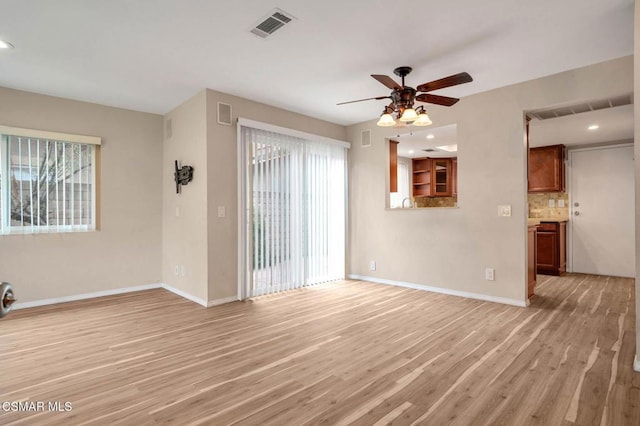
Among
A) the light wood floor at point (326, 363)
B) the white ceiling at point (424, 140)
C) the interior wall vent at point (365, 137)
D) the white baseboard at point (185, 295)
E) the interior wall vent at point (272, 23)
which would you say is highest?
the interior wall vent at point (272, 23)

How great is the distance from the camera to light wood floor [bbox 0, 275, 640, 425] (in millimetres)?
1852

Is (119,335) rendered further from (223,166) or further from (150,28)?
(150,28)

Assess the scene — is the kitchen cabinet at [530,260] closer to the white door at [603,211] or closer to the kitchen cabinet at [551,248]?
the kitchen cabinet at [551,248]

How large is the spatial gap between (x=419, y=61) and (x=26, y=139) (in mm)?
4591

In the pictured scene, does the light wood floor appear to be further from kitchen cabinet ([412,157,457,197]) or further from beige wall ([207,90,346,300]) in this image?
kitchen cabinet ([412,157,457,197])

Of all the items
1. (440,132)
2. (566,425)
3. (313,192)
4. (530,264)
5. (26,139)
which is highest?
(440,132)

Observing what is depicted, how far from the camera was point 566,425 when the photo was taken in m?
1.73

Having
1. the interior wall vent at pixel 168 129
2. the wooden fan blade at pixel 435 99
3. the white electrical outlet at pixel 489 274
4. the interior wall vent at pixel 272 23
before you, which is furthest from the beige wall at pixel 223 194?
the white electrical outlet at pixel 489 274

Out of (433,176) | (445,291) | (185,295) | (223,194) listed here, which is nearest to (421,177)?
(433,176)

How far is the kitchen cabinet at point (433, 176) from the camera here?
7945 mm

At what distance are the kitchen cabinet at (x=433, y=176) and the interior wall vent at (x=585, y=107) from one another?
3434 mm

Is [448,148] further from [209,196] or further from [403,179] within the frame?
[209,196]

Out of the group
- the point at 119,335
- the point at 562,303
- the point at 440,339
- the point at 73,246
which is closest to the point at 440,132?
the point at 562,303

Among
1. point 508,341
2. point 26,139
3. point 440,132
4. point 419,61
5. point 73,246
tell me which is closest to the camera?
point 508,341
